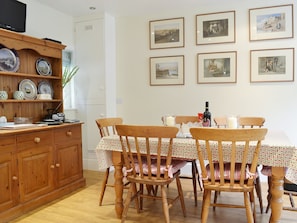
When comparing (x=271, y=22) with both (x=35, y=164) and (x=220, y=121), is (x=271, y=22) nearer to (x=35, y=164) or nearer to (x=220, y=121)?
(x=220, y=121)

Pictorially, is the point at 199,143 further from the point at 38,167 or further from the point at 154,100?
the point at 154,100

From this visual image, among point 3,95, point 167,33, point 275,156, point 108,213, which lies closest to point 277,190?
point 275,156

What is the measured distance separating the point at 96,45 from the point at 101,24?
1.11 feet

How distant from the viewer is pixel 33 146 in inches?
112

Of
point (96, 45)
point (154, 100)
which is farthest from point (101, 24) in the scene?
point (154, 100)

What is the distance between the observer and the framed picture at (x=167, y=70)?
13.7 ft

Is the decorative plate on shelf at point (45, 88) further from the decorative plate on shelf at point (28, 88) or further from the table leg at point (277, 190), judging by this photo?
the table leg at point (277, 190)

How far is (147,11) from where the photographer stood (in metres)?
4.20

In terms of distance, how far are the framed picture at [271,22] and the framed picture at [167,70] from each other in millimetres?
1124

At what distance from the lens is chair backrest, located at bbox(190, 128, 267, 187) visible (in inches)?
72.9

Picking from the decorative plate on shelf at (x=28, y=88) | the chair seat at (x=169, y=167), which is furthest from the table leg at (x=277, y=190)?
the decorative plate on shelf at (x=28, y=88)

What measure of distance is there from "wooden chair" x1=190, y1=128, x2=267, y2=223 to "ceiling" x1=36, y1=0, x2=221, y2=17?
2520 millimetres

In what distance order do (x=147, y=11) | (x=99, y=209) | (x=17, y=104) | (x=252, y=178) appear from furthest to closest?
(x=147, y=11), (x=17, y=104), (x=99, y=209), (x=252, y=178)

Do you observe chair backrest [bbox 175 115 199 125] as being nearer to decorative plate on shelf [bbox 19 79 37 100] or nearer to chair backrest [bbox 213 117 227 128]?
chair backrest [bbox 213 117 227 128]
